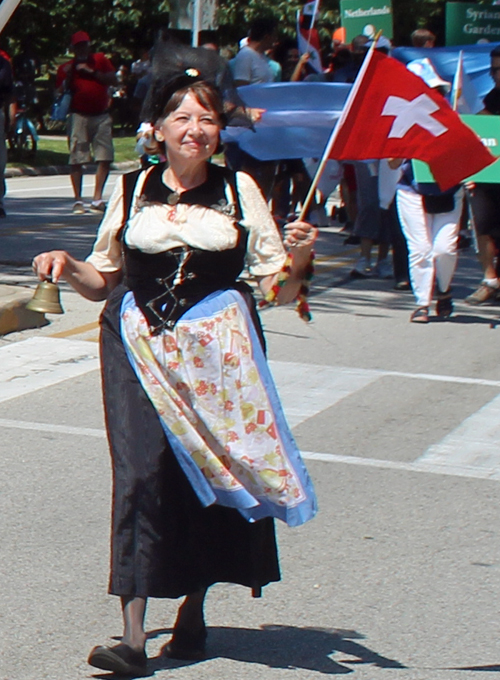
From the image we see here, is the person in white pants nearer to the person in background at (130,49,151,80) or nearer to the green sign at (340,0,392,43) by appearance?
the person in background at (130,49,151,80)

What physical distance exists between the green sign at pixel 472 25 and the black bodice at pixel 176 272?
15.8 meters

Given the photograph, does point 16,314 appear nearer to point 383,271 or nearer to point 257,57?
point 383,271

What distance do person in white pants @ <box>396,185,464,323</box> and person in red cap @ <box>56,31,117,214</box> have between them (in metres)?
7.48

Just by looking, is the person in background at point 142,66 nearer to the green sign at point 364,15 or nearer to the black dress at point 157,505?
the black dress at point 157,505

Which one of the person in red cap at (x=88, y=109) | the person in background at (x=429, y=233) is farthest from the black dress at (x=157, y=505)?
the person in red cap at (x=88, y=109)

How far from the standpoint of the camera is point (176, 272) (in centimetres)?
380

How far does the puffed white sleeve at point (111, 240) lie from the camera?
12.9 feet

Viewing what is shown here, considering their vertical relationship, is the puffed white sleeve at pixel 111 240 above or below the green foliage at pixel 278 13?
below

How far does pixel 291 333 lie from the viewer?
9.55 metres

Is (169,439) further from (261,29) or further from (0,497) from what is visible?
(261,29)

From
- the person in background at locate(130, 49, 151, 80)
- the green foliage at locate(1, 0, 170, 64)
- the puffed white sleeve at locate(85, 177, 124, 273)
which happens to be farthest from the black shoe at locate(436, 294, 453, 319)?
the green foliage at locate(1, 0, 170, 64)

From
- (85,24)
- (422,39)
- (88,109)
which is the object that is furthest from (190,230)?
(85,24)

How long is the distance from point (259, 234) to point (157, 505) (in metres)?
0.87

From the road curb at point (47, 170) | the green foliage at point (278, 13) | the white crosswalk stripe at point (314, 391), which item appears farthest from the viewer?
the green foliage at point (278, 13)
